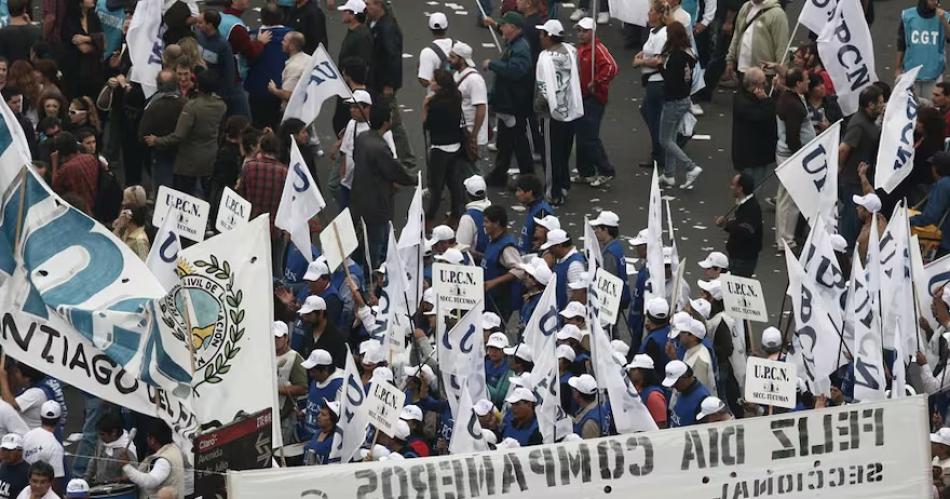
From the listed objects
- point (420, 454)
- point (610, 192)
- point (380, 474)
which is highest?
point (380, 474)

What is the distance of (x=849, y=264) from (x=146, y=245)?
5.71 meters

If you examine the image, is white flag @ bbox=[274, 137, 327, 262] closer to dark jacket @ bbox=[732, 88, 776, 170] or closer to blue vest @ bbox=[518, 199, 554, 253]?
blue vest @ bbox=[518, 199, 554, 253]

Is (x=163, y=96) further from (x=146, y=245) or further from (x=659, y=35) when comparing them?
(x=659, y=35)

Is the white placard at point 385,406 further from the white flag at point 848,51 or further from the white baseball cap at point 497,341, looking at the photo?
the white flag at point 848,51

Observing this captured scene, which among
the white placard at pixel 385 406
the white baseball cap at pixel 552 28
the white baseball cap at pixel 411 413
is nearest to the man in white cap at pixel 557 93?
the white baseball cap at pixel 552 28

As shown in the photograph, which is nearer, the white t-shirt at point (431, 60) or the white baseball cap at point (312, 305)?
the white baseball cap at point (312, 305)

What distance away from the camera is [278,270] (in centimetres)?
1831

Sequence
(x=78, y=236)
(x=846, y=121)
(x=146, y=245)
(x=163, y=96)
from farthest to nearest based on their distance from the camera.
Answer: (x=846, y=121) → (x=163, y=96) → (x=146, y=245) → (x=78, y=236)

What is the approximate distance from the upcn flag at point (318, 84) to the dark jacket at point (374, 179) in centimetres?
67

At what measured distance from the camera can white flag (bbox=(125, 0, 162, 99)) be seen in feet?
64.6

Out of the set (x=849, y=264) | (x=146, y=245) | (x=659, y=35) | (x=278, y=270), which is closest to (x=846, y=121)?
(x=659, y=35)

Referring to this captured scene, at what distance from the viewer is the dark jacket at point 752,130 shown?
19.9m

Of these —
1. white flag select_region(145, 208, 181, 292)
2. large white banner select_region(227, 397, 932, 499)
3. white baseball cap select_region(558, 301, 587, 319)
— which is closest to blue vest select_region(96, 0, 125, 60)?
white flag select_region(145, 208, 181, 292)

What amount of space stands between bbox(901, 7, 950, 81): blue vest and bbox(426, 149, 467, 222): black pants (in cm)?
455
